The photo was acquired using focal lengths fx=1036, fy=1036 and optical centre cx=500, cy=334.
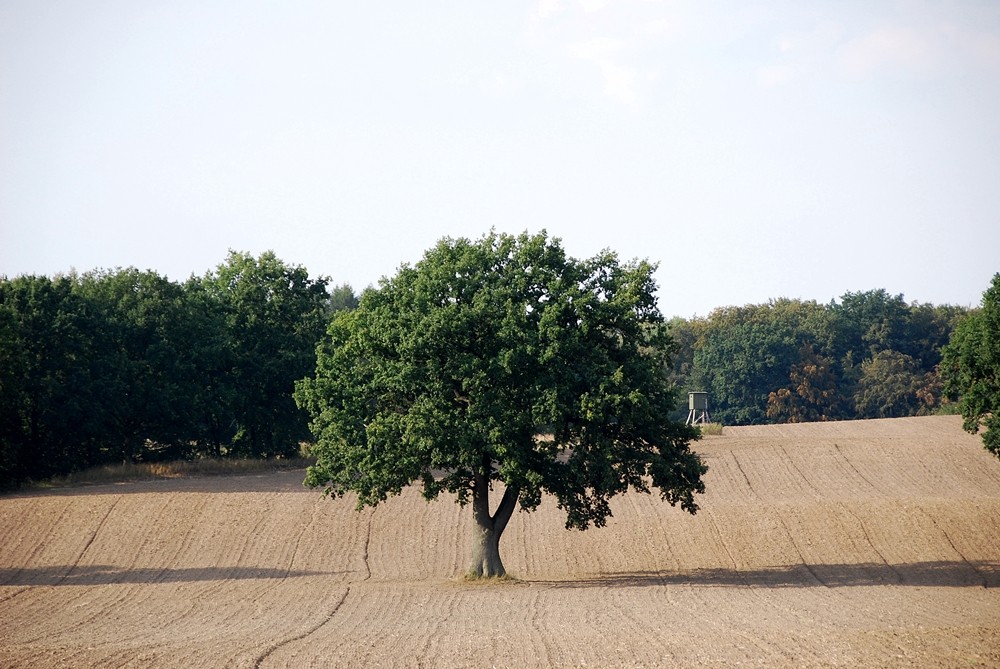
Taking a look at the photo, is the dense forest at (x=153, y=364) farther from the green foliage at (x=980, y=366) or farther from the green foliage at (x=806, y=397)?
the green foliage at (x=806, y=397)

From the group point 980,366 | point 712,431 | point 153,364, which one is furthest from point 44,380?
point 980,366

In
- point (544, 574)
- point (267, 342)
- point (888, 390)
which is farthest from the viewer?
point (888, 390)

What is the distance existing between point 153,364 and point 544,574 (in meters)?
29.3

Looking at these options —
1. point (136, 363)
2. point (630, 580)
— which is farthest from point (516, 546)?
point (136, 363)

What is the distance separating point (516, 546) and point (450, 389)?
39.4 feet

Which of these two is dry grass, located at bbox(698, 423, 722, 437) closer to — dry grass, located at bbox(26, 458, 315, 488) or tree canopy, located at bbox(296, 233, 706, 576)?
dry grass, located at bbox(26, 458, 315, 488)

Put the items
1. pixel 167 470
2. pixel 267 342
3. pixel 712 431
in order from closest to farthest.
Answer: pixel 167 470, pixel 267 342, pixel 712 431

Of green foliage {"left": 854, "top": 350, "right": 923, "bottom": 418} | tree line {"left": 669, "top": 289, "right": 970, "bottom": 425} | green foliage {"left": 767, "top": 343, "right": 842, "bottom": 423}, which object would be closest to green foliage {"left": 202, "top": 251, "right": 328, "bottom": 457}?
tree line {"left": 669, "top": 289, "right": 970, "bottom": 425}

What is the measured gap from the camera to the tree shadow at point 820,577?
1419 inches

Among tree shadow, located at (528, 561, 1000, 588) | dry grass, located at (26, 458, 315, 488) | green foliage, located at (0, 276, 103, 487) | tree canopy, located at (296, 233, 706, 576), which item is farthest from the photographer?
dry grass, located at (26, 458, 315, 488)

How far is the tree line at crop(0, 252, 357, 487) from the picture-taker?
53.4 m

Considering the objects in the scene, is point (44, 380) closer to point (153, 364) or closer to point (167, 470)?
point (153, 364)

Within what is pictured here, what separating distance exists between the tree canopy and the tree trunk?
54 mm

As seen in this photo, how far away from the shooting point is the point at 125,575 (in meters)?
38.6
